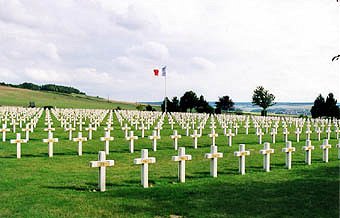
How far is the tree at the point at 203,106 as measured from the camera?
6469cm

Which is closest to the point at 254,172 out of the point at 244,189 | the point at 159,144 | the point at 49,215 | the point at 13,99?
the point at 244,189

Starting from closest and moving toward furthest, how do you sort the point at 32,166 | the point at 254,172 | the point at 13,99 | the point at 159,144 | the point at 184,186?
the point at 184,186, the point at 254,172, the point at 32,166, the point at 159,144, the point at 13,99

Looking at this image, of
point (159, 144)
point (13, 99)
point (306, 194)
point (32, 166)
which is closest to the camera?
point (306, 194)

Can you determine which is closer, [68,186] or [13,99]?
[68,186]

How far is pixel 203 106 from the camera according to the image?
220 ft

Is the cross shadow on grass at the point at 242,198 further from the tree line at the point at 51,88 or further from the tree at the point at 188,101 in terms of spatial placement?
the tree line at the point at 51,88

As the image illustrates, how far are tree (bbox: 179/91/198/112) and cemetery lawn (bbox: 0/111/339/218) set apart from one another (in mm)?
55968

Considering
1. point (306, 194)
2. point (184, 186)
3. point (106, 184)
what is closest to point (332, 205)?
point (306, 194)

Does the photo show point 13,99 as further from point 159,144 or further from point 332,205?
point 332,205

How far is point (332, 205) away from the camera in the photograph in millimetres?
6520

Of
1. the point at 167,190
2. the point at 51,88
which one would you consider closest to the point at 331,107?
the point at 167,190

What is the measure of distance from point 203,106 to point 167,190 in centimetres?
5971

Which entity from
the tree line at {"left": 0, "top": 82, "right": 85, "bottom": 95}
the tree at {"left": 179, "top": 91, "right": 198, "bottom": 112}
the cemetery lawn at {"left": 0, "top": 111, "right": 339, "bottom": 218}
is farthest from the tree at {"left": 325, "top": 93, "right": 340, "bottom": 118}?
the tree line at {"left": 0, "top": 82, "right": 85, "bottom": 95}

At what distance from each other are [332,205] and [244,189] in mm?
1687
